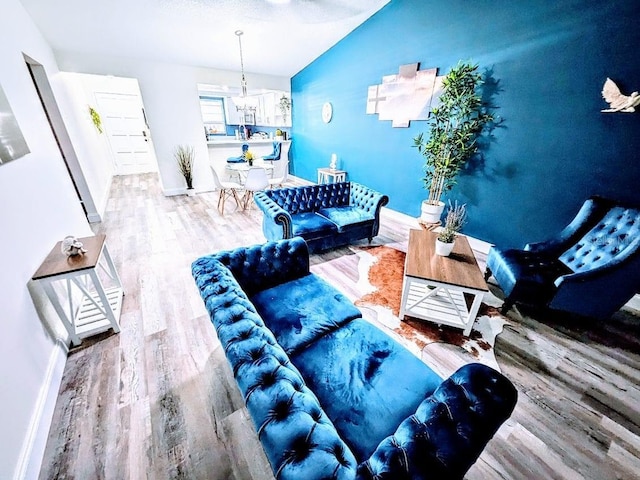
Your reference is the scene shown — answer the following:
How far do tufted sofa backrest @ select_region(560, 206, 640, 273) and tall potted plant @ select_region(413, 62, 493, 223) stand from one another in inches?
58.5

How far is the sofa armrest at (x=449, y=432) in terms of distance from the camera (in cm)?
66

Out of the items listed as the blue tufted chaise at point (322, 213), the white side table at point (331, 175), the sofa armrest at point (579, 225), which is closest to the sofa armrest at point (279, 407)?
the blue tufted chaise at point (322, 213)

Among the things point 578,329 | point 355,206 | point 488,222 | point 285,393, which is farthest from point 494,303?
point 285,393

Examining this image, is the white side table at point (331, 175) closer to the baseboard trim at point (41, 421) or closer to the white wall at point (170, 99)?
the white wall at point (170, 99)

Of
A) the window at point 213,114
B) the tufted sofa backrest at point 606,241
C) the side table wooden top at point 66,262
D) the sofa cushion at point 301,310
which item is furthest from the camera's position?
the window at point 213,114

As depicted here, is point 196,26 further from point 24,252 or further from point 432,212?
point 432,212

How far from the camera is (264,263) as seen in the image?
1.76 m

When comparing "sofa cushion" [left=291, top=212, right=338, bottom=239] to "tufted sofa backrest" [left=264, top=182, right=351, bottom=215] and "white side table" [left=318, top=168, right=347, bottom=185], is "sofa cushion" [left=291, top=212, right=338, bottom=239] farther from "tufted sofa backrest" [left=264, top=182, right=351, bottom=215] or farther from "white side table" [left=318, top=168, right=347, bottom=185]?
"white side table" [left=318, top=168, right=347, bottom=185]

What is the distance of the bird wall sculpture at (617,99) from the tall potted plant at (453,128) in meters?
0.93

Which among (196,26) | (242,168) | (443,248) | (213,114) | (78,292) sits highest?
(196,26)

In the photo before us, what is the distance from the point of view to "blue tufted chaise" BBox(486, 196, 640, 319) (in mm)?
1849

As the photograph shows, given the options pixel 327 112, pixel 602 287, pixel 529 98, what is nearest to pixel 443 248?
pixel 602 287

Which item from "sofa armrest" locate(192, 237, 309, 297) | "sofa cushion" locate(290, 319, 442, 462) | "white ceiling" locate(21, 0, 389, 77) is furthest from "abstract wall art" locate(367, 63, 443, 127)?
"sofa cushion" locate(290, 319, 442, 462)

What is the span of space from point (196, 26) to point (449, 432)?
17.5 feet
